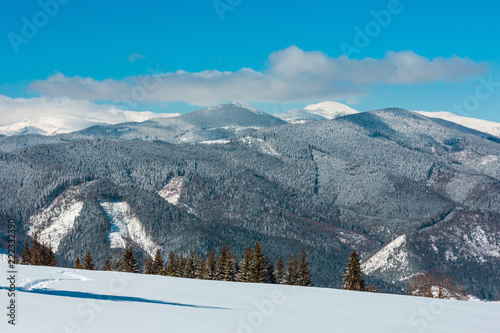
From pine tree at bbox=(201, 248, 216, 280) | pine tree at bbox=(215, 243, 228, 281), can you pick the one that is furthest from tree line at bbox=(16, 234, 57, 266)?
pine tree at bbox=(215, 243, 228, 281)

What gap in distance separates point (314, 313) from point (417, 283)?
48.5m

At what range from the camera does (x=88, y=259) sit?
80.4 m

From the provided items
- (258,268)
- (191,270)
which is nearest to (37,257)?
(191,270)

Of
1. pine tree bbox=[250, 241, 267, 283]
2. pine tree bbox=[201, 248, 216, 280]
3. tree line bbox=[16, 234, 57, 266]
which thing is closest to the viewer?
pine tree bbox=[250, 241, 267, 283]

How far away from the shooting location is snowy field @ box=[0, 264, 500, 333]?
1881 centimetres

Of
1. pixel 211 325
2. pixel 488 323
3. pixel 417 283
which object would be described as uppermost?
pixel 211 325

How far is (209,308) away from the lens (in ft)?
76.5

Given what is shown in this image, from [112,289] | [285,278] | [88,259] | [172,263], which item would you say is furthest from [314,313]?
[88,259]

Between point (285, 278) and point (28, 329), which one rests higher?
point (28, 329)

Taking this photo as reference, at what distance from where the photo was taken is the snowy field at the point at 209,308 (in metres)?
18.8

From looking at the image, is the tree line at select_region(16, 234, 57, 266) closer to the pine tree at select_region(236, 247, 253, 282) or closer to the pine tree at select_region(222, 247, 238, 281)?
Result: the pine tree at select_region(222, 247, 238, 281)

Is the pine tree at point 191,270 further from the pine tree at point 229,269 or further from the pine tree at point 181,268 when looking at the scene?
the pine tree at point 229,269

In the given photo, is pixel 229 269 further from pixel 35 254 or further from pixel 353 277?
pixel 35 254

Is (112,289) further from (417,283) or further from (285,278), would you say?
(417,283)
